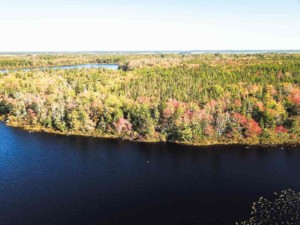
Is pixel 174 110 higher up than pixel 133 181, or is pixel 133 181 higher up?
pixel 174 110

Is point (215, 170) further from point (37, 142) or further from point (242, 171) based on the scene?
point (37, 142)

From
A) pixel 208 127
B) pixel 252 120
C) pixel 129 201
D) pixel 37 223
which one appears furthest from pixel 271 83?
pixel 37 223

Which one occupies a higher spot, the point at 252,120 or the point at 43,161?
the point at 252,120

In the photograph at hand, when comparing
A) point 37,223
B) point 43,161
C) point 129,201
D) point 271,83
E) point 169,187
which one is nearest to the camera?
point 37,223

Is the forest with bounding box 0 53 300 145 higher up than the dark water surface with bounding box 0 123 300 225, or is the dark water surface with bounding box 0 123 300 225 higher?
the forest with bounding box 0 53 300 145

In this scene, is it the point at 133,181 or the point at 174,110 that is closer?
the point at 133,181

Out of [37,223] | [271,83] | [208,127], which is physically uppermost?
[271,83]

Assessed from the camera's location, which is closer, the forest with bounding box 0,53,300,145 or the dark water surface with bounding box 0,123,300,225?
the dark water surface with bounding box 0,123,300,225

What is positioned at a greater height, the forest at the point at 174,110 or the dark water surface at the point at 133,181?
the forest at the point at 174,110
